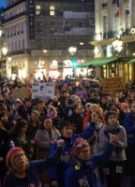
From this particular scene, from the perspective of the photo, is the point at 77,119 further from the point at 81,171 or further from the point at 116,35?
the point at 116,35

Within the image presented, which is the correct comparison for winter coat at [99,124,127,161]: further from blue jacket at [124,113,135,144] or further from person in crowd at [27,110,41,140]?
person in crowd at [27,110,41,140]

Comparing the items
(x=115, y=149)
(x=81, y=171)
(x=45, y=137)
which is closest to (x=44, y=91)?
(x=45, y=137)

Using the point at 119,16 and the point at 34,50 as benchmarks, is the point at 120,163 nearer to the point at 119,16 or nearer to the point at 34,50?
the point at 119,16

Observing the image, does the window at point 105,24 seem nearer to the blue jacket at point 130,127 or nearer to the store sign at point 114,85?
the store sign at point 114,85

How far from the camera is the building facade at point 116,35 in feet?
160

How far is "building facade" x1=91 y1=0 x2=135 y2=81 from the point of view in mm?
Answer: 48625

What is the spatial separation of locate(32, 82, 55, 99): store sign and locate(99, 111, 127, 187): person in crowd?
7.66 m

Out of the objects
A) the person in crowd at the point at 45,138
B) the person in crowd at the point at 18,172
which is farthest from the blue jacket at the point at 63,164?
the person in crowd at the point at 18,172

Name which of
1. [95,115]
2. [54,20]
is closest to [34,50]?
[54,20]

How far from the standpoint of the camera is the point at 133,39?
4884 cm

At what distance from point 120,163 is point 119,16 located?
43.7m

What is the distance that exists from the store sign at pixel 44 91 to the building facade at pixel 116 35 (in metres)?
28.3

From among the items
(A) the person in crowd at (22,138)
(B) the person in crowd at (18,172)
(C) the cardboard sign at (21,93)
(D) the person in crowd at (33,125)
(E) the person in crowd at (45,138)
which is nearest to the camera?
(B) the person in crowd at (18,172)

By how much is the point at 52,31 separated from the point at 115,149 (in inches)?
2975
